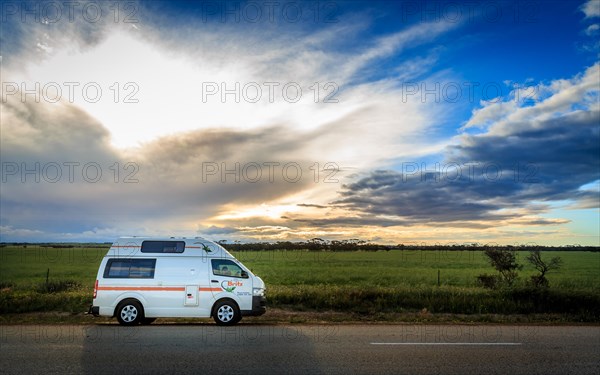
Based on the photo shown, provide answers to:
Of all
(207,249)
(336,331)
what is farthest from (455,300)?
(207,249)

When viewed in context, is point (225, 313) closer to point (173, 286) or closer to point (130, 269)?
point (173, 286)

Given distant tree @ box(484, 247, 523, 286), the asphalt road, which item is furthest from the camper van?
distant tree @ box(484, 247, 523, 286)

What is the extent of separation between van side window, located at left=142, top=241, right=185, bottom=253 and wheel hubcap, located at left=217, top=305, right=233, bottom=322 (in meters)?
2.28

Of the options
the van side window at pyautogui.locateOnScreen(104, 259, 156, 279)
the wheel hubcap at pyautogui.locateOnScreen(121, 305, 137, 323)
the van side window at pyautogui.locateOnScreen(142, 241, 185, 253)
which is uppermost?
the van side window at pyautogui.locateOnScreen(142, 241, 185, 253)

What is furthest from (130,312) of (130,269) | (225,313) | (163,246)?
(225,313)

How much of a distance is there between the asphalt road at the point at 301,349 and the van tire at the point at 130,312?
52cm

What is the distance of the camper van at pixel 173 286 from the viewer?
13930 mm

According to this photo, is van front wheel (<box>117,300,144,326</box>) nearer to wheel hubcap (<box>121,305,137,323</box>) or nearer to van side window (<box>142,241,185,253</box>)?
wheel hubcap (<box>121,305,137,323</box>)

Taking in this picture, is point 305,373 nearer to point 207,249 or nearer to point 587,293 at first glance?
point 207,249

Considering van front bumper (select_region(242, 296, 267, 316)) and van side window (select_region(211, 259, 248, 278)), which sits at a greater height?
van side window (select_region(211, 259, 248, 278))

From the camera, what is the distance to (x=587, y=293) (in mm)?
18281

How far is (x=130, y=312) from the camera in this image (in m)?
13.9

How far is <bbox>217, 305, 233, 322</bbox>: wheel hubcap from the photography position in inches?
544

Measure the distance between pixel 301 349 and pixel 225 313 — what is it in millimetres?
4769
